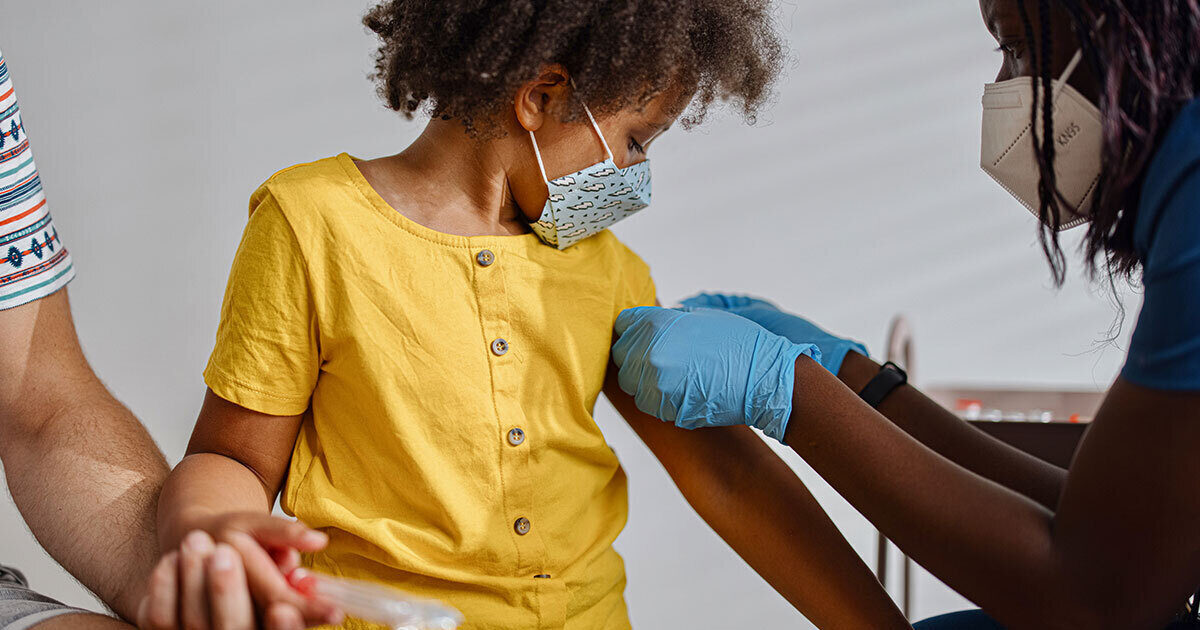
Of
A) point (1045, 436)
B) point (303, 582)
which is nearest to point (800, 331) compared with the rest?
point (1045, 436)

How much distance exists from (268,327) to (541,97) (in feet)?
1.31

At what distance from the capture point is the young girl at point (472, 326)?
0.95m

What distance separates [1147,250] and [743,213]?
1.59m

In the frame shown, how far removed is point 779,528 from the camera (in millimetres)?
1119

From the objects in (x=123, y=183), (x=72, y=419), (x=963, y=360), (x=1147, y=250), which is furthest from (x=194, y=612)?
(x=963, y=360)

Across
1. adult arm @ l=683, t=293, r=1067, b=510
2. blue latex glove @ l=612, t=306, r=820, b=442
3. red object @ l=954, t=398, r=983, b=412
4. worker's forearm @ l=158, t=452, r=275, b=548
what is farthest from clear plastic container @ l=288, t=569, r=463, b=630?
red object @ l=954, t=398, r=983, b=412

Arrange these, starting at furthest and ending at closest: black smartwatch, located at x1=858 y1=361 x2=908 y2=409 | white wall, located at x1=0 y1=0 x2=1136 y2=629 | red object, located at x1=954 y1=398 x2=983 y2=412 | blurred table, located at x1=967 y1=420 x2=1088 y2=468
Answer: white wall, located at x1=0 y1=0 x2=1136 y2=629, red object, located at x1=954 y1=398 x2=983 y2=412, blurred table, located at x1=967 y1=420 x2=1088 y2=468, black smartwatch, located at x1=858 y1=361 x2=908 y2=409

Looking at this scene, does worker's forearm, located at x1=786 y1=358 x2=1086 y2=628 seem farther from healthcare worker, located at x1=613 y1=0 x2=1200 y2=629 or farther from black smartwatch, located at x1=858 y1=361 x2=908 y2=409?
black smartwatch, located at x1=858 y1=361 x2=908 y2=409

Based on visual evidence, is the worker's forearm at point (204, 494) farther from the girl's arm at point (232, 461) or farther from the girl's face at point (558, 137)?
the girl's face at point (558, 137)

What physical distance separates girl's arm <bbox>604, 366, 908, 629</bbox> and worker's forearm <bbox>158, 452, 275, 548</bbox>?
467 mm

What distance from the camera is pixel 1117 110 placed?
0.81 meters

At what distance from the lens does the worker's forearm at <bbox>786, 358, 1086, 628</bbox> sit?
0.83 m

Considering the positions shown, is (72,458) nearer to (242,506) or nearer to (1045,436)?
(242,506)

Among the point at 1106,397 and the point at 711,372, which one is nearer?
the point at 1106,397
